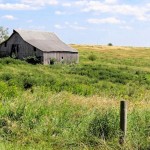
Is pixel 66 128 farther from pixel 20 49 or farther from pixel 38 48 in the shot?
pixel 20 49

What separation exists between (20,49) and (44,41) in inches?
152

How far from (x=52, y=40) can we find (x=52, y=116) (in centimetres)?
5172

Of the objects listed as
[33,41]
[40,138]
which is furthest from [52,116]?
[33,41]

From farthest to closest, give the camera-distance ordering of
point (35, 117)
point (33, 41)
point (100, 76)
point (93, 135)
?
1. point (33, 41)
2. point (100, 76)
3. point (35, 117)
4. point (93, 135)

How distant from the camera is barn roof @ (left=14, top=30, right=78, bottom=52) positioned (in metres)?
55.4

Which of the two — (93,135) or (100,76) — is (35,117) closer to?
(93,135)

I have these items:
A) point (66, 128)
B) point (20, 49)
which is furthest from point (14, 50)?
point (66, 128)

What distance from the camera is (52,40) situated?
6038 cm

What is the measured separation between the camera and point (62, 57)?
56406mm

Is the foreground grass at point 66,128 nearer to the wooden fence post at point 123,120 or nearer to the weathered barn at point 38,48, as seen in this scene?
the wooden fence post at point 123,120

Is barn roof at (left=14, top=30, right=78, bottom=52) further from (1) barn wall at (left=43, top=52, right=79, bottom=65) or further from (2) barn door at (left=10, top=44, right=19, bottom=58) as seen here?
(2) barn door at (left=10, top=44, right=19, bottom=58)

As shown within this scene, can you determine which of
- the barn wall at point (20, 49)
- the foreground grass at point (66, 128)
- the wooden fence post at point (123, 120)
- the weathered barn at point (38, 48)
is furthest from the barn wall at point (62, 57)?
the wooden fence post at point (123, 120)

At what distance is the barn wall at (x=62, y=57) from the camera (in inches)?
2120

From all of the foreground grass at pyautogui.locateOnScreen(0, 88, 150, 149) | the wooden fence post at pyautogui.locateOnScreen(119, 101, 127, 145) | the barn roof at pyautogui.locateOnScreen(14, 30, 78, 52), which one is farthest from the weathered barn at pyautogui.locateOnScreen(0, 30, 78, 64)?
the wooden fence post at pyautogui.locateOnScreen(119, 101, 127, 145)
